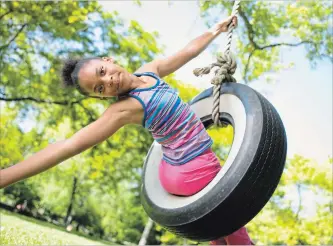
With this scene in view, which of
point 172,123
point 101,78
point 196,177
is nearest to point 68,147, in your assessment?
point 101,78

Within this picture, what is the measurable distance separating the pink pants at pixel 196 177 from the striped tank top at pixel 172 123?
0.04 m

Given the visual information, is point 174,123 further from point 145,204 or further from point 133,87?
point 145,204

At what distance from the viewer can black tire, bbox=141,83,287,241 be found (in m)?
1.82

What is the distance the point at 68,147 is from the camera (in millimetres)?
1729

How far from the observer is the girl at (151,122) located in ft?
6.06

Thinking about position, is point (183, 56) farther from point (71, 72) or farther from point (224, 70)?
point (71, 72)

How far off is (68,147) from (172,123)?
22.4 inches

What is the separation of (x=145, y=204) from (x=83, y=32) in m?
7.66

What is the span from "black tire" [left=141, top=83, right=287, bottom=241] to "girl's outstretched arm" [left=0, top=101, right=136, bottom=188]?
1.80 feet

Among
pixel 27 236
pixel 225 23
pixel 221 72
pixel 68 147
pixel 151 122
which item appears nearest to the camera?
pixel 68 147

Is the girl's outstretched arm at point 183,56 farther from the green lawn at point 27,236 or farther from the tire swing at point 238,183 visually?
the green lawn at point 27,236

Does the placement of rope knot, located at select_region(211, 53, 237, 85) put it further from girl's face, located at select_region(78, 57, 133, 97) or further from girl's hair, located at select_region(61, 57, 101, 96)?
girl's hair, located at select_region(61, 57, 101, 96)

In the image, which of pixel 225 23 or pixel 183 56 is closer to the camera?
pixel 183 56

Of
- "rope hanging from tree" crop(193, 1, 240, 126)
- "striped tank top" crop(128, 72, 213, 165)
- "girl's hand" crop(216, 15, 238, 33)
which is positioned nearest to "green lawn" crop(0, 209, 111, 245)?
"striped tank top" crop(128, 72, 213, 165)
